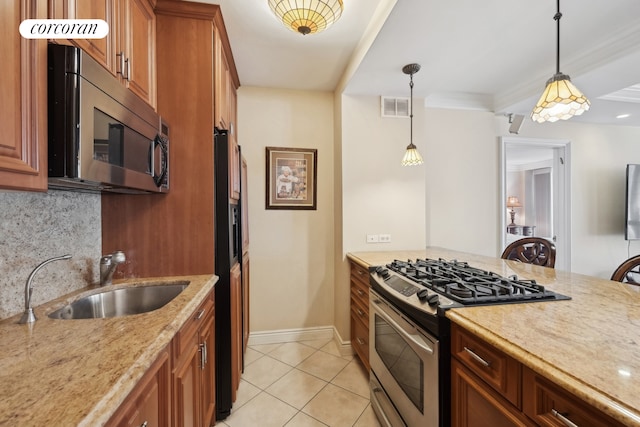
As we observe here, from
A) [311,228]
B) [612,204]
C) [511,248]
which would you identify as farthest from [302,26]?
[612,204]

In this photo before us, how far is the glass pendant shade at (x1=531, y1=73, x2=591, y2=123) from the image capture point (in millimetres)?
1245

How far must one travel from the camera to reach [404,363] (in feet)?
4.60

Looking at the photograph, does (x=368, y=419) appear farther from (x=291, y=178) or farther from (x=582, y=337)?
(x=291, y=178)

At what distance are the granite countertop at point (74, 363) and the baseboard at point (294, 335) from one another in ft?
5.93

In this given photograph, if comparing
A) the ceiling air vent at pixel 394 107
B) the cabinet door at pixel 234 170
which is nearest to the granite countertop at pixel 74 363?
the cabinet door at pixel 234 170

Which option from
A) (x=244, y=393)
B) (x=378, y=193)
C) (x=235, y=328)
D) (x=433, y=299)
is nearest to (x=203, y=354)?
(x=235, y=328)

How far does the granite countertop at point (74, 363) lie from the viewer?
555 millimetres

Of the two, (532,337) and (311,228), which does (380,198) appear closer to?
(311,228)

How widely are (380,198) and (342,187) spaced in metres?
0.39

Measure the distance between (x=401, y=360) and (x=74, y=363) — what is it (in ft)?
4.44

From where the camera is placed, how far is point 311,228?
9.34ft

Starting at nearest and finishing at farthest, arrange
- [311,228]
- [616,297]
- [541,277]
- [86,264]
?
[616,297], [86,264], [541,277], [311,228]

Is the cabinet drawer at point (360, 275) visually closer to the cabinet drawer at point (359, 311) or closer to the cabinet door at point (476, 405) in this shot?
the cabinet drawer at point (359, 311)

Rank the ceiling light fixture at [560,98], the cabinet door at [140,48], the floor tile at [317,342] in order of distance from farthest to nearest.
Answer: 1. the floor tile at [317,342]
2. the cabinet door at [140,48]
3. the ceiling light fixture at [560,98]
